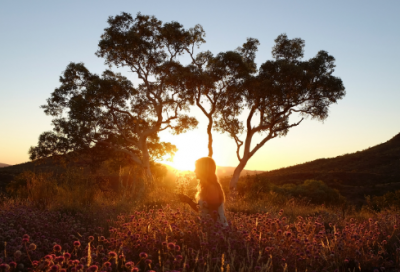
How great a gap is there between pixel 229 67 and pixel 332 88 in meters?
6.57

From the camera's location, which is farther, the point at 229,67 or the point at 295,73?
the point at 229,67

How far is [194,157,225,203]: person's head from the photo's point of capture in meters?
5.27

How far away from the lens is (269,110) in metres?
21.1

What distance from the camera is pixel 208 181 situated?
5355 mm

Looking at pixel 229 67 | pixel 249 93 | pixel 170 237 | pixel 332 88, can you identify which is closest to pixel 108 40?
pixel 229 67

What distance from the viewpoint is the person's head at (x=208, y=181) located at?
17.3 feet

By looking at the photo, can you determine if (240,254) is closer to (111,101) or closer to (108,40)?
(111,101)

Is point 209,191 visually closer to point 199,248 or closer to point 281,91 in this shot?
point 199,248

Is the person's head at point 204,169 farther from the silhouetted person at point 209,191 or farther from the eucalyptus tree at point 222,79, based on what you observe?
the eucalyptus tree at point 222,79

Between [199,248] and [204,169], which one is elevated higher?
[204,169]

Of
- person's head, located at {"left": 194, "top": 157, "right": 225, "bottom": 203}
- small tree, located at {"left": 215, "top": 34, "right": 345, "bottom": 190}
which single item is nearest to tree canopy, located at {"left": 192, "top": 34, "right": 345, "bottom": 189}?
small tree, located at {"left": 215, "top": 34, "right": 345, "bottom": 190}

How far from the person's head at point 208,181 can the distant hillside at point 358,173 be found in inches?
551

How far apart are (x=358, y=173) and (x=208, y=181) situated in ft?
101

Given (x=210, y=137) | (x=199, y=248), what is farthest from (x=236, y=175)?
(x=199, y=248)
